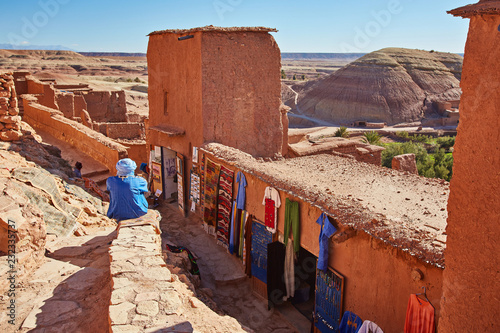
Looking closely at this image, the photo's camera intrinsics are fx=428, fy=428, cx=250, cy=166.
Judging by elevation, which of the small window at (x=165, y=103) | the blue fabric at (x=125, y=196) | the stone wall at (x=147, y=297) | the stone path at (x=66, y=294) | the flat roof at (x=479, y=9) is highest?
the flat roof at (x=479, y=9)

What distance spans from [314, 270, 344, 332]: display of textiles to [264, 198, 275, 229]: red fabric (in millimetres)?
1306

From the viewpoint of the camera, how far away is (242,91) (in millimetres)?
10203

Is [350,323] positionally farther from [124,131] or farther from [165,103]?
[124,131]

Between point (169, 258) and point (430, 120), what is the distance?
3956cm

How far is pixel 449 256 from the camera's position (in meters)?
3.25

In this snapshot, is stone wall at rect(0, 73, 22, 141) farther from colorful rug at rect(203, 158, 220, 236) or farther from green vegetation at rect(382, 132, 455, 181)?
green vegetation at rect(382, 132, 455, 181)

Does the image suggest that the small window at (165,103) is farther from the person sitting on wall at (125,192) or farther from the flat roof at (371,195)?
the person sitting on wall at (125,192)

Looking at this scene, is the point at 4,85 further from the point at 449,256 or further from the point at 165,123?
the point at 449,256

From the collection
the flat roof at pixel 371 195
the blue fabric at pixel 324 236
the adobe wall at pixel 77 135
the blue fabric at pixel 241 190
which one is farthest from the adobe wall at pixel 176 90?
the blue fabric at pixel 324 236

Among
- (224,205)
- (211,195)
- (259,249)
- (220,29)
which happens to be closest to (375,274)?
(259,249)

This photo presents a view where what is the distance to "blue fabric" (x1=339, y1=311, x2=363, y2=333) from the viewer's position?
17.6ft

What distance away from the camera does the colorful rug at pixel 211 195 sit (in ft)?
29.8

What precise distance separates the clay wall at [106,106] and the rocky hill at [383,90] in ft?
91.7

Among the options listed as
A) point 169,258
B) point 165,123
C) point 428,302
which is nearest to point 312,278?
Result: point 169,258
